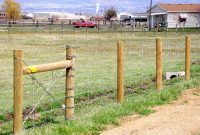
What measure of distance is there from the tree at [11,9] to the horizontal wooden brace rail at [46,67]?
130 meters

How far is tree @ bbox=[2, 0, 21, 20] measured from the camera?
139 meters

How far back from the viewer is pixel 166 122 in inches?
388

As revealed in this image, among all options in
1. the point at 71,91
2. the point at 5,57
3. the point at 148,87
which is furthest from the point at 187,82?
the point at 5,57

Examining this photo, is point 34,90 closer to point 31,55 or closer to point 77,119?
point 77,119

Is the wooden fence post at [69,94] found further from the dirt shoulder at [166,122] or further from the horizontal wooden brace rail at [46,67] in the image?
the dirt shoulder at [166,122]

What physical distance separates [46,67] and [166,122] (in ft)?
7.32

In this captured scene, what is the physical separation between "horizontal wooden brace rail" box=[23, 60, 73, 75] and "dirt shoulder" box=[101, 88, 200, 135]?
1.33 metres

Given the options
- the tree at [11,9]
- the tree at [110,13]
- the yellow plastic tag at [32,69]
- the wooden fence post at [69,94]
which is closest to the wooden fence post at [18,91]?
the yellow plastic tag at [32,69]

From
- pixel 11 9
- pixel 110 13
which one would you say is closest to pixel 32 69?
pixel 11 9

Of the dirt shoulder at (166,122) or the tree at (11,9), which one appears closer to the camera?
the dirt shoulder at (166,122)

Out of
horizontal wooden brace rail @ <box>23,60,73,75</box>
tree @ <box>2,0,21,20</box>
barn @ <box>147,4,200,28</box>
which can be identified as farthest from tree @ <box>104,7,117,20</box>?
horizontal wooden brace rail @ <box>23,60,73,75</box>

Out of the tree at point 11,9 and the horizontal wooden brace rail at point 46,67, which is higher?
the tree at point 11,9

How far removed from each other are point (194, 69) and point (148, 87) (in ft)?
15.3

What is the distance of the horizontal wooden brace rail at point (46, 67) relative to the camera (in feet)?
29.6
